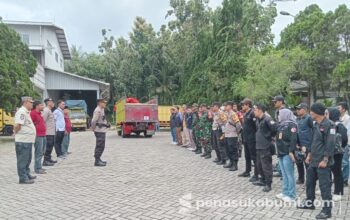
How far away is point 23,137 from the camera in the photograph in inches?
326

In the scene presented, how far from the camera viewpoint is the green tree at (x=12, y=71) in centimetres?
1906

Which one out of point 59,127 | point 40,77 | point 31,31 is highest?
point 31,31

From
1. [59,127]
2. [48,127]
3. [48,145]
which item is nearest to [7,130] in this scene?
[59,127]

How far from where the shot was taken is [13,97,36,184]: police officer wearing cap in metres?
8.26

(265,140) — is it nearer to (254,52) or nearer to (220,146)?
(220,146)

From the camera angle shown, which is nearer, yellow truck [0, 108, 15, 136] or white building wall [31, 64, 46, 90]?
yellow truck [0, 108, 15, 136]

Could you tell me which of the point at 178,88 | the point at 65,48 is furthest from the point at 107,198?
the point at 65,48

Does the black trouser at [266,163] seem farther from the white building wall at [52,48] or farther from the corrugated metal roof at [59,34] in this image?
the corrugated metal roof at [59,34]

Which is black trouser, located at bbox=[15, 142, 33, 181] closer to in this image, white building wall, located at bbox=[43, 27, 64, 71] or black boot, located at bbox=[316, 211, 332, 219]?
black boot, located at bbox=[316, 211, 332, 219]

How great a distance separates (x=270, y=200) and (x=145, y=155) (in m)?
7.09

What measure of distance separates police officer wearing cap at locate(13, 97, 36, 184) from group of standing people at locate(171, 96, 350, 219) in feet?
15.4

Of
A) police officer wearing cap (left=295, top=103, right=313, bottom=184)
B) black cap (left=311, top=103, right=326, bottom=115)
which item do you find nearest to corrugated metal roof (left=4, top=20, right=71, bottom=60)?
police officer wearing cap (left=295, top=103, right=313, bottom=184)

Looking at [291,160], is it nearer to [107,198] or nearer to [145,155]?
[107,198]

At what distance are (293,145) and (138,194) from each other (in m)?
2.96
